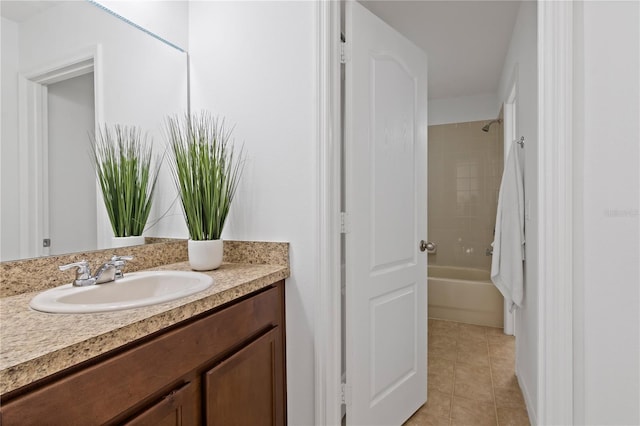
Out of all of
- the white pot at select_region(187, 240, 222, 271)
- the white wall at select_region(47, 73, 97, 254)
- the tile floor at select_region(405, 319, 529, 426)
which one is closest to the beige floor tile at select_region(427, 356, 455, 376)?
the tile floor at select_region(405, 319, 529, 426)

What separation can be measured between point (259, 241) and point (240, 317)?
444 mm

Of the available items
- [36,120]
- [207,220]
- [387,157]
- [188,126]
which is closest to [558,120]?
[387,157]

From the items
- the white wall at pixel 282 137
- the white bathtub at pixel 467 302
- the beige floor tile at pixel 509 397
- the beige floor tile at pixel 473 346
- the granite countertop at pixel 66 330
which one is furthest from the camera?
the white bathtub at pixel 467 302

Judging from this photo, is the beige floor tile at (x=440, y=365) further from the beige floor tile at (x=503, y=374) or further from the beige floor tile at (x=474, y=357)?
the beige floor tile at (x=503, y=374)

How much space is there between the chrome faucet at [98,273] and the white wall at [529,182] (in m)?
1.77

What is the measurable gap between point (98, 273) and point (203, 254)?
14.3 inches

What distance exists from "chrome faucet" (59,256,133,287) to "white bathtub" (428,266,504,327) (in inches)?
120

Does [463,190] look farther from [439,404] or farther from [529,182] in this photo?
[439,404]

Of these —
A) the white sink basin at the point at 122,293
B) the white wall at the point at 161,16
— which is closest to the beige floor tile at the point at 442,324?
the white sink basin at the point at 122,293

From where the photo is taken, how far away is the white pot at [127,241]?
1.39m

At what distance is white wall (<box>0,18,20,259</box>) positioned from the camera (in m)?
1.05

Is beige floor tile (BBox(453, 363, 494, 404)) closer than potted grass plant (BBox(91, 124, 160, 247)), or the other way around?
potted grass plant (BBox(91, 124, 160, 247))

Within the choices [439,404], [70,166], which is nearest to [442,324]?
[439,404]

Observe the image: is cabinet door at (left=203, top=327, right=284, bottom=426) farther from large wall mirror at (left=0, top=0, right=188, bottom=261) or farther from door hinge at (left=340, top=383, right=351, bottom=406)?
large wall mirror at (left=0, top=0, right=188, bottom=261)
